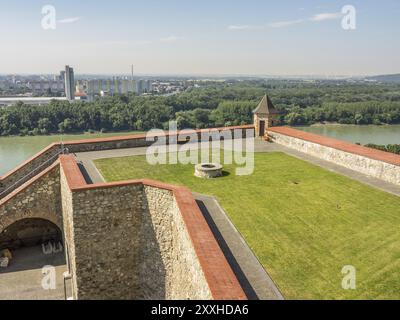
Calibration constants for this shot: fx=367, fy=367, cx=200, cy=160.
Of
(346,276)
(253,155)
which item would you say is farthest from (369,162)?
(346,276)

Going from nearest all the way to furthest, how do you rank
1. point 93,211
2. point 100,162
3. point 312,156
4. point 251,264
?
point 251,264 → point 93,211 → point 100,162 → point 312,156

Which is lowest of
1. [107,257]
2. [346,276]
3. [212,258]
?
[107,257]

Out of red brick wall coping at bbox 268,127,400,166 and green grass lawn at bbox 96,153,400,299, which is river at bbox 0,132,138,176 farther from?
green grass lawn at bbox 96,153,400,299

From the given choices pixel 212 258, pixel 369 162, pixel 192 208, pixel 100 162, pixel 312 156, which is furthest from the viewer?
pixel 312 156

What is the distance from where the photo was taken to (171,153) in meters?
15.6

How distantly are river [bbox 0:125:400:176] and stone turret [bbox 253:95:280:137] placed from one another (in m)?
25.3

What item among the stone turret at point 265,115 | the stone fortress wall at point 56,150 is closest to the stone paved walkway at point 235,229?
the stone fortress wall at point 56,150

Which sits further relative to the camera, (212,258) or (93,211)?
(93,211)

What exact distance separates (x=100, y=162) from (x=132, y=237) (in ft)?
14.7

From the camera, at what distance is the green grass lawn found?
7.00 m

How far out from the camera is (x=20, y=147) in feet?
147

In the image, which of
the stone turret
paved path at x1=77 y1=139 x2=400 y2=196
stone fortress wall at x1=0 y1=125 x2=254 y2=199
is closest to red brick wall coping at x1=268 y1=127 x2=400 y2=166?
the stone turret

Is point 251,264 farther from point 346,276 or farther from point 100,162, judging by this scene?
point 100,162

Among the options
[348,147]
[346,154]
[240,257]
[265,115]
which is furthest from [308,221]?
[265,115]
